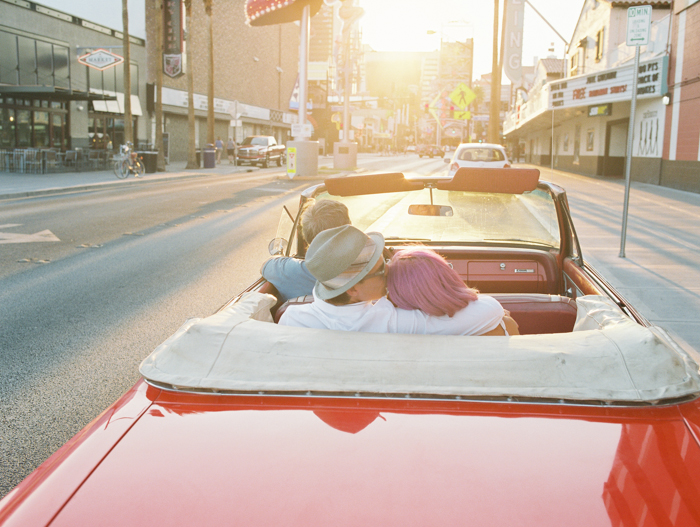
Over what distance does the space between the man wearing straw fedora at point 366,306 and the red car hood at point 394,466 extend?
0.44 meters

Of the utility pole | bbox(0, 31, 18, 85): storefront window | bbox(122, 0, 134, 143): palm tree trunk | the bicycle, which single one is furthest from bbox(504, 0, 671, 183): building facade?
bbox(0, 31, 18, 85): storefront window

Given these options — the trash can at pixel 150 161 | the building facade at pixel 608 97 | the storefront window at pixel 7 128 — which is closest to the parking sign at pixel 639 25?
the building facade at pixel 608 97

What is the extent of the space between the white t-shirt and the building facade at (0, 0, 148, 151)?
89.3ft

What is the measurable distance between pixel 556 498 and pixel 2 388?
12.7 feet

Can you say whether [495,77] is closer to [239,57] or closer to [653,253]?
[653,253]

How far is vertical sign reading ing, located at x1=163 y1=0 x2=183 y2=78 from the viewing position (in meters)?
35.9

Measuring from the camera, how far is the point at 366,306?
219 centimetres

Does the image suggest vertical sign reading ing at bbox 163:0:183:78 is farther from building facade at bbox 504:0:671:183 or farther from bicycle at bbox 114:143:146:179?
building facade at bbox 504:0:671:183

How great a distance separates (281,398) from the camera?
1.81m

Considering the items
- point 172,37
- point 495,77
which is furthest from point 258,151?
point 495,77

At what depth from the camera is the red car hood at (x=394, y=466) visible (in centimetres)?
129

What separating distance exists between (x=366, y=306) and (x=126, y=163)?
24701 mm

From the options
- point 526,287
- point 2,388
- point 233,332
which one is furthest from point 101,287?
point 233,332

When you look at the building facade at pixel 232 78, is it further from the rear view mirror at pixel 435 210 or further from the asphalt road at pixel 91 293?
the rear view mirror at pixel 435 210
